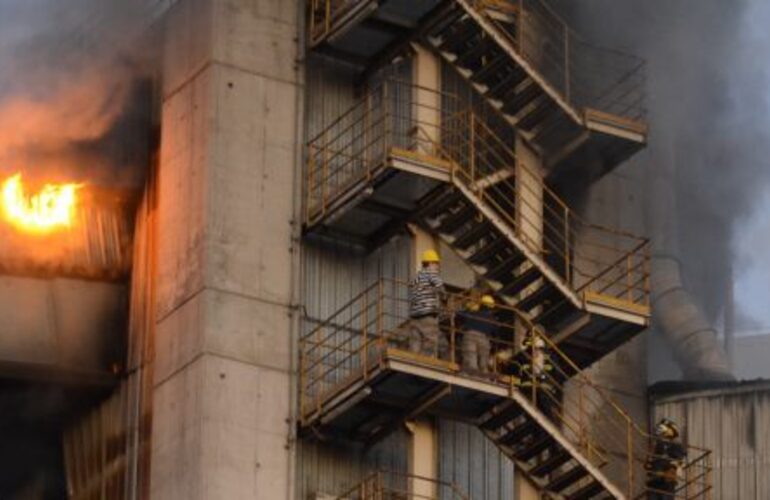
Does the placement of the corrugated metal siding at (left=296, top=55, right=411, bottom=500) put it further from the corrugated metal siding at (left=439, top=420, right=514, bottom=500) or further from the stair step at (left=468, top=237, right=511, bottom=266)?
the stair step at (left=468, top=237, right=511, bottom=266)

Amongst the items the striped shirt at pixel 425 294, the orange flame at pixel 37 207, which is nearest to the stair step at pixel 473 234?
the striped shirt at pixel 425 294

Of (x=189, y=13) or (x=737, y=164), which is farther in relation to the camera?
(x=737, y=164)

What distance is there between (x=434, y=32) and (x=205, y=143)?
11.9 feet

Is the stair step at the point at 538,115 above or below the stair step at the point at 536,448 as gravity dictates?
above

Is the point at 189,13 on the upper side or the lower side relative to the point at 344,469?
upper

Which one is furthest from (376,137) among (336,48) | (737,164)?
(737,164)

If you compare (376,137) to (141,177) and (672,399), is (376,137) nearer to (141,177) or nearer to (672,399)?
(141,177)

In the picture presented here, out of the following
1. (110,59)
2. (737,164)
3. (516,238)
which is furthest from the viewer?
(737,164)

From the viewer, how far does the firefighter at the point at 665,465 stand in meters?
39.0

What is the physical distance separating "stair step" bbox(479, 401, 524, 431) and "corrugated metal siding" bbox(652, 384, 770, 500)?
4.97 metres

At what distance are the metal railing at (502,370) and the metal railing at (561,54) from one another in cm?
367

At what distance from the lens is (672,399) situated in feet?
139

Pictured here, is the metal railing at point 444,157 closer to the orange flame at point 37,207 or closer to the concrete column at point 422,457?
the concrete column at point 422,457

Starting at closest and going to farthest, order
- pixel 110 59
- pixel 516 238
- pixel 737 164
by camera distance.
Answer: pixel 516 238 < pixel 110 59 < pixel 737 164
